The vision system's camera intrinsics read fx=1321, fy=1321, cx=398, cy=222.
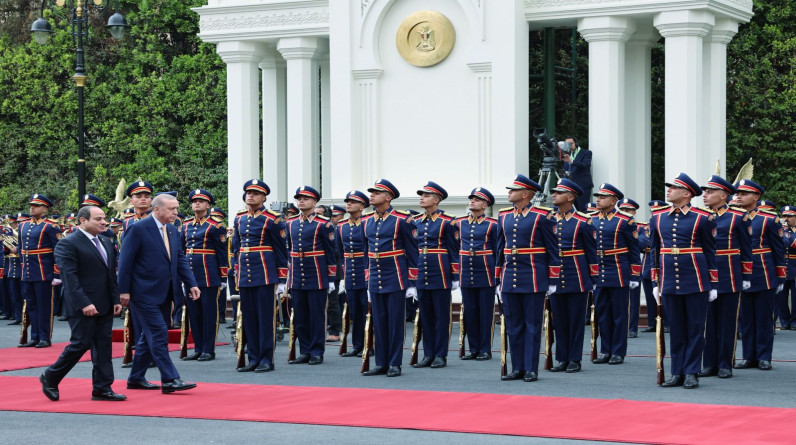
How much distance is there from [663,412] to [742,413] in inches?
23.8

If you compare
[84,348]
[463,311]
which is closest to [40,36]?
[463,311]

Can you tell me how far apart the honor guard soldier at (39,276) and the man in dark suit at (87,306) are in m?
6.27

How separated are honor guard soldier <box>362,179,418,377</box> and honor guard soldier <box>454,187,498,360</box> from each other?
157 centimetres

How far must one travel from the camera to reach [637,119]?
2283 centimetres

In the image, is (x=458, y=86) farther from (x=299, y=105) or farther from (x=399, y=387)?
(x=399, y=387)

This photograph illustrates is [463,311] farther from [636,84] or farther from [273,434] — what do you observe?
[636,84]

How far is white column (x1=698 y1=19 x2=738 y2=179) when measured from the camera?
21812mm

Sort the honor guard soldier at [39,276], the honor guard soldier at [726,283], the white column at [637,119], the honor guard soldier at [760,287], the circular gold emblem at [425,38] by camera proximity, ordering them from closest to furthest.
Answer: the honor guard soldier at [726,283] → the honor guard soldier at [760,287] → the honor guard soldier at [39,276] → the circular gold emblem at [425,38] → the white column at [637,119]

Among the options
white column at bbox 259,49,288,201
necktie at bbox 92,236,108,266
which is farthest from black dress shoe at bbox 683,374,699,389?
white column at bbox 259,49,288,201

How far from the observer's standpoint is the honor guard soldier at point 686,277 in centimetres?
1196

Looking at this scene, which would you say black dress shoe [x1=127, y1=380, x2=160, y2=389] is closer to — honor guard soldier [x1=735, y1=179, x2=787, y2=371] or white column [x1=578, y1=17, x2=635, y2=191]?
honor guard soldier [x1=735, y1=179, x2=787, y2=371]

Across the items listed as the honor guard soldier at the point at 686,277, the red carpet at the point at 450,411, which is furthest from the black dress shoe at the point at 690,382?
the red carpet at the point at 450,411

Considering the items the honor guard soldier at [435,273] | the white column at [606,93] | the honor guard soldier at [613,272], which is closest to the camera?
the honor guard soldier at [435,273]

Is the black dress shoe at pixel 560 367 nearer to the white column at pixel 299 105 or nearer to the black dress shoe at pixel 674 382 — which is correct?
the black dress shoe at pixel 674 382
